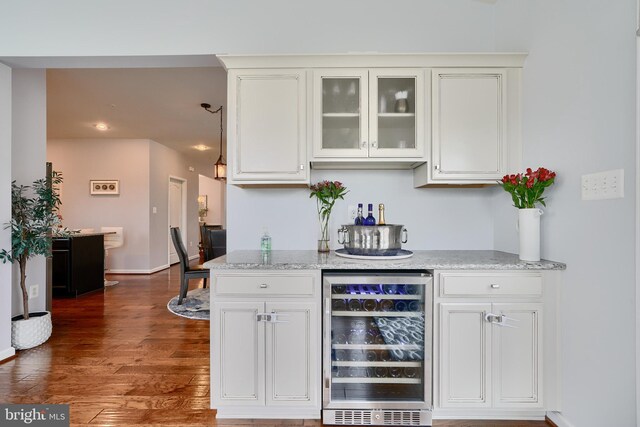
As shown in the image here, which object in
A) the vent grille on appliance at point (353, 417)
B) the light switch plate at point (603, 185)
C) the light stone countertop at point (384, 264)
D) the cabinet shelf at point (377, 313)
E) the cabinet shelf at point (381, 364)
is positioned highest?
the light switch plate at point (603, 185)

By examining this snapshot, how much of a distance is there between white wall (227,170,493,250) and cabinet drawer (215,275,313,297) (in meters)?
0.65

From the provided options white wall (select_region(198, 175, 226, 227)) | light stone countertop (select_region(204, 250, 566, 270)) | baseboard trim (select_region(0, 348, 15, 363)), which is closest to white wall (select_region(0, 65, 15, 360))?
baseboard trim (select_region(0, 348, 15, 363))

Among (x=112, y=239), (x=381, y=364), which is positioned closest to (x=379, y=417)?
(x=381, y=364)

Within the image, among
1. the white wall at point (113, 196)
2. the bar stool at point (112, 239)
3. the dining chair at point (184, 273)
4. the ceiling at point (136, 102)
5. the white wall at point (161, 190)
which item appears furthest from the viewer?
the white wall at point (161, 190)

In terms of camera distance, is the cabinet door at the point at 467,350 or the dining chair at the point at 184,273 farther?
the dining chair at the point at 184,273

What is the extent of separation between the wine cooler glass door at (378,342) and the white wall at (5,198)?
2.47m

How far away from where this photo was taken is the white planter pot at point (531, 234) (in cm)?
176

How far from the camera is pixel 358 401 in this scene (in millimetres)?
1719

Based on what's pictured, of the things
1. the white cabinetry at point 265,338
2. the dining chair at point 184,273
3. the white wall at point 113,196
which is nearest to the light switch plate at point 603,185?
the white cabinetry at point 265,338

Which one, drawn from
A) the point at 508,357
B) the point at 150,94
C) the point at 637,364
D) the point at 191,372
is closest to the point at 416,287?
the point at 508,357

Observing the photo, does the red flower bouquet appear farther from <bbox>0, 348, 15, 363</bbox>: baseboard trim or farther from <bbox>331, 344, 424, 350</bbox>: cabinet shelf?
<bbox>0, 348, 15, 363</bbox>: baseboard trim

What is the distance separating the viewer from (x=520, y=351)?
1689 millimetres

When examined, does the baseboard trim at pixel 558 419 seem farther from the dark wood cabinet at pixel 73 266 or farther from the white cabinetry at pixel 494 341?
the dark wood cabinet at pixel 73 266

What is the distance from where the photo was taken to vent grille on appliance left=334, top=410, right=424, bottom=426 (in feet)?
5.61
